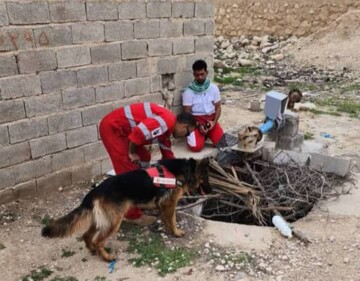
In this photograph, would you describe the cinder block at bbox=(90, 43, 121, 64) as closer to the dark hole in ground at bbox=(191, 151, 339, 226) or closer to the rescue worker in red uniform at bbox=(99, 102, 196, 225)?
the rescue worker in red uniform at bbox=(99, 102, 196, 225)

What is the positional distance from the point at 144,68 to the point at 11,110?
201cm

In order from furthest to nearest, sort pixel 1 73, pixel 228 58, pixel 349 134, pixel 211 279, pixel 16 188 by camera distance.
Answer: pixel 228 58, pixel 349 134, pixel 16 188, pixel 1 73, pixel 211 279

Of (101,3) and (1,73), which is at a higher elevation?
(101,3)

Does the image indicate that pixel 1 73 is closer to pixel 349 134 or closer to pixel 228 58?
pixel 349 134

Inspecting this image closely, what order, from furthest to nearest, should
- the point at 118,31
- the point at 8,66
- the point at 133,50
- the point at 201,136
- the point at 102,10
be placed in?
the point at 201,136 → the point at 133,50 → the point at 118,31 → the point at 102,10 → the point at 8,66

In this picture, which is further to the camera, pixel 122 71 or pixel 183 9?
pixel 183 9

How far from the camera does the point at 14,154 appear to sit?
448cm

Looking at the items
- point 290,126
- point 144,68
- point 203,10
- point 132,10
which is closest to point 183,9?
point 203,10

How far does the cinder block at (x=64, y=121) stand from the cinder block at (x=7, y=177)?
64 centimetres

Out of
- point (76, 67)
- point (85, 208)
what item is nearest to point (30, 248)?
point (85, 208)

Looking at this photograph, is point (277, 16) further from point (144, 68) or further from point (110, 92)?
point (110, 92)

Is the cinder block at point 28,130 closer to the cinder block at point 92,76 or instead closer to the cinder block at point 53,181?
the cinder block at point 53,181

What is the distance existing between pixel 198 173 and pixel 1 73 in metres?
2.30

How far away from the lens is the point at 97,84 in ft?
16.8
